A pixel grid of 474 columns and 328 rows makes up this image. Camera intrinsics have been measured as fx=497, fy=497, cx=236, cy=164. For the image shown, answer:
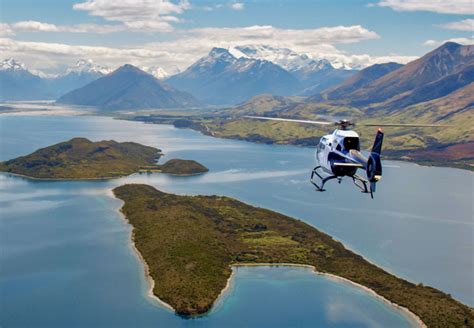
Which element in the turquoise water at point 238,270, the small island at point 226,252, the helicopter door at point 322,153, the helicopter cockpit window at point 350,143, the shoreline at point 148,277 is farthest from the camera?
the small island at point 226,252

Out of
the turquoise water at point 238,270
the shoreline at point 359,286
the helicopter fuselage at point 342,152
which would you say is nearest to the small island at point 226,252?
the shoreline at point 359,286

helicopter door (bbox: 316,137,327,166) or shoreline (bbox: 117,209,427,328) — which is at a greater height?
helicopter door (bbox: 316,137,327,166)

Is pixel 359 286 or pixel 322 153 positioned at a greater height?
pixel 322 153

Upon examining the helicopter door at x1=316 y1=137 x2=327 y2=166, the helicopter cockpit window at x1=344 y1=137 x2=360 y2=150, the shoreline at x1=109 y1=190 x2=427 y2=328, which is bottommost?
the shoreline at x1=109 y1=190 x2=427 y2=328

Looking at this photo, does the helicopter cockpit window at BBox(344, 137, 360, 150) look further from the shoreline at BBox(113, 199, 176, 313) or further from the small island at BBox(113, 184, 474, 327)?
the shoreline at BBox(113, 199, 176, 313)

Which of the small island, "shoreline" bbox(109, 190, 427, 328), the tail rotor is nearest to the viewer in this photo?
the tail rotor

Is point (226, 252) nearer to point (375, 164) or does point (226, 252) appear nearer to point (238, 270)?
Answer: point (238, 270)

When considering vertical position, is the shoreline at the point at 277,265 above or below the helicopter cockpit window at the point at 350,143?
below

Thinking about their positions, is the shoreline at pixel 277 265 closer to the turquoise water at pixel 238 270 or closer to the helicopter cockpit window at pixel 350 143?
the turquoise water at pixel 238 270

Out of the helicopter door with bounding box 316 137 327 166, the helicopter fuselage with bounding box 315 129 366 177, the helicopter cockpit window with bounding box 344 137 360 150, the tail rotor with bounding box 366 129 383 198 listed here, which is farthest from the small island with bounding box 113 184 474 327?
the tail rotor with bounding box 366 129 383 198

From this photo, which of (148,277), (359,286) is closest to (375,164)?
(359,286)
